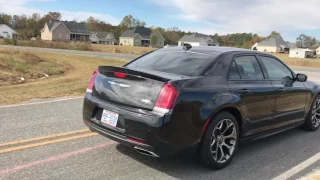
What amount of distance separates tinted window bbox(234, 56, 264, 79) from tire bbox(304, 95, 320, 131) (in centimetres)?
204

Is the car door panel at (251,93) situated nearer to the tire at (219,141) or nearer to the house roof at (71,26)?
the tire at (219,141)

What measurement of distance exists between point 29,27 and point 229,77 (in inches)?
4879

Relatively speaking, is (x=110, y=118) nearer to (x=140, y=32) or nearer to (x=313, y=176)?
(x=313, y=176)

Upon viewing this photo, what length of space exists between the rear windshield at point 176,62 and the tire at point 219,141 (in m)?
0.72

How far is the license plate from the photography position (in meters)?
4.09

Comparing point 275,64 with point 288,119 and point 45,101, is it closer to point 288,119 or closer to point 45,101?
point 288,119

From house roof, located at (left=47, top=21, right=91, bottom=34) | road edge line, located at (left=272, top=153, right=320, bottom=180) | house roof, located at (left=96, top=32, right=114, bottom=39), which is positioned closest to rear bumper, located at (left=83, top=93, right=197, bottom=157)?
road edge line, located at (left=272, top=153, right=320, bottom=180)

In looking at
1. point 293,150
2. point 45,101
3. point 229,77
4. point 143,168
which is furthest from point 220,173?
point 45,101

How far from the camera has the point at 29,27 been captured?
117 metres

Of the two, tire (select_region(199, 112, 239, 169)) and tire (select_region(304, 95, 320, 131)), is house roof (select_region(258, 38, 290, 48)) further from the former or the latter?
tire (select_region(199, 112, 239, 169))

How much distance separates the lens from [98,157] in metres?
4.48

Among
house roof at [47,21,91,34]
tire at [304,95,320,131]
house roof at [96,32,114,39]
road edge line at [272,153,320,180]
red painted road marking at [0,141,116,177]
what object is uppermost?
house roof at [47,21,91,34]

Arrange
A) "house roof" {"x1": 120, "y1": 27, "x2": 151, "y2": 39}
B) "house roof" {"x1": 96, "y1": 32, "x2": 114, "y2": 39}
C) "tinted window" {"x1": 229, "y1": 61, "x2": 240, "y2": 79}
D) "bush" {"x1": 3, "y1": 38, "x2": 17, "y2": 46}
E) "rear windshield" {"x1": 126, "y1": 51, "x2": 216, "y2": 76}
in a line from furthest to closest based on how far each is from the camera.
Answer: "house roof" {"x1": 96, "y1": 32, "x2": 114, "y2": 39}, "house roof" {"x1": 120, "y1": 27, "x2": 151, "y2": 39}, "bush" {"x1": 3, "y1": 38, "x2": 17, "y2": 46}, "tinted window" {"x1": 229, "y1": 61, "x2": 240, "y2": 79}, "rear windshield" {"x1": 126, "y1": 51, "x2": 216, "y2": 76}

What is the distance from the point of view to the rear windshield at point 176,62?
14.9ft
